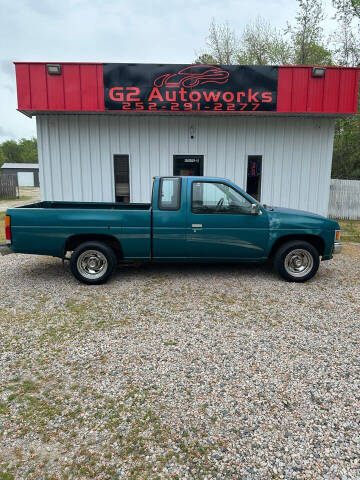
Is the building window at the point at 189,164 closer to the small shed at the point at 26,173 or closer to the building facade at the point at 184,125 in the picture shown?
the building facade at the point at 184,125

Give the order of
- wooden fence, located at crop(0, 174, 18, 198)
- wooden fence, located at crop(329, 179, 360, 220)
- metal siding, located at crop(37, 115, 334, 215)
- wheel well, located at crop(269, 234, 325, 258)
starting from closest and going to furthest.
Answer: wheel well, located at crop(269, 234, 325, 258)
metal siding, located at crop(37, 115, 334, 215)
wooden fence, located at crop(329, 179, 360, 220)
wooden fence, located at crop(0, 174, 18, 198)

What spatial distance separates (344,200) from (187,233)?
11386 mm

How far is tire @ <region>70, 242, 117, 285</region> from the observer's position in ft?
18.8

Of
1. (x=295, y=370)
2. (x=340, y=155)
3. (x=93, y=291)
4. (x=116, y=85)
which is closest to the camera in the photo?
(x=295, y=370)

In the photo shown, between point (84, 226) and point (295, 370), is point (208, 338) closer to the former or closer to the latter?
point (295, 370)

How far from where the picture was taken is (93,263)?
5883 mm

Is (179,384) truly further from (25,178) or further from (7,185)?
(25,178)

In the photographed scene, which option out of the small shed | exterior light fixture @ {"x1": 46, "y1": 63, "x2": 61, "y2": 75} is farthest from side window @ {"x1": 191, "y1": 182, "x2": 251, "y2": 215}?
the small shed

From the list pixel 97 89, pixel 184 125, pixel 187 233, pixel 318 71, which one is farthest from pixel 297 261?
pixel 97 89

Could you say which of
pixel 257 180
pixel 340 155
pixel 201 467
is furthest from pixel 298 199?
pixel 340 155

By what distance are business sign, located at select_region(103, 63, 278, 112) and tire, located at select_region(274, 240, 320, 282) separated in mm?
5305

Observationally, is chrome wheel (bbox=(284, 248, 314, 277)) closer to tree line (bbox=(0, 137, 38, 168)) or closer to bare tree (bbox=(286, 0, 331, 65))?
bare tree (bbox=(286, 0, 331, 65))

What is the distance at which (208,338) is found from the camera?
12.7 ft

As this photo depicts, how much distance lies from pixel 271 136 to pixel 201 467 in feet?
32.9
